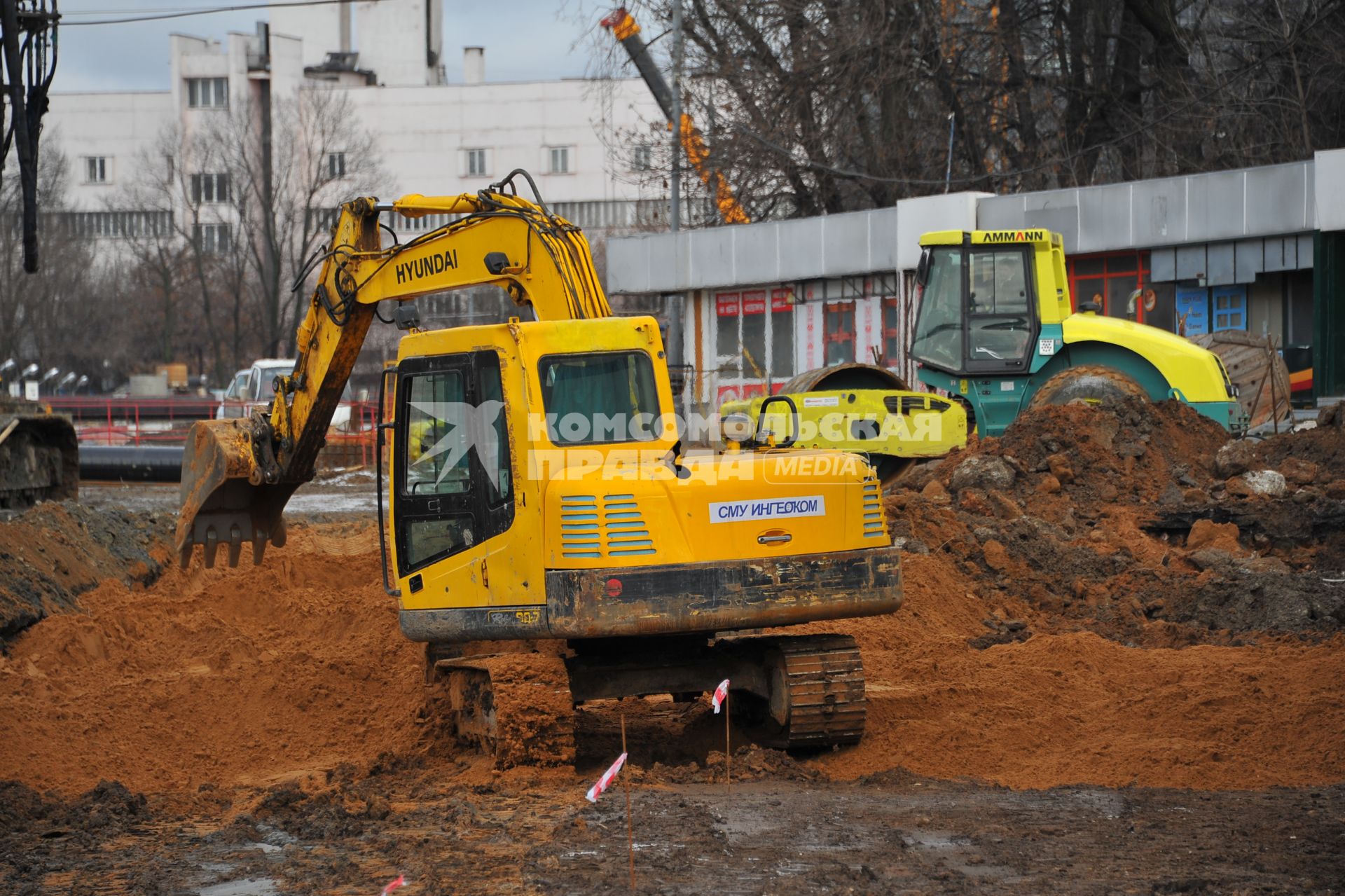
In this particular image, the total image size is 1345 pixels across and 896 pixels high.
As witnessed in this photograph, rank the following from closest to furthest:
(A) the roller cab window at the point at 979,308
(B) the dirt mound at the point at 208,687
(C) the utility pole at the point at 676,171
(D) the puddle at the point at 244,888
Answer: (D) the puddle at the point at 244,888 < (B) the dirt mound at the point at 208,687 < (A) the roller cab window at the point at 979,308 < (C) the utility pole at the point at 676,171

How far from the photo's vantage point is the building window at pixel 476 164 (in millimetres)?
66750

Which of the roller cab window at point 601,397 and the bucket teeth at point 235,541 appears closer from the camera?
the roller cab window at point 601,397

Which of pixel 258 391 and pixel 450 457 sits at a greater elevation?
pixel 258 391

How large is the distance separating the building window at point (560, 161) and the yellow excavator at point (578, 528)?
59417 mm

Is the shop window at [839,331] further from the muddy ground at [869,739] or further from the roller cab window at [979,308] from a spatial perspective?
the muddy ground at [869,739]

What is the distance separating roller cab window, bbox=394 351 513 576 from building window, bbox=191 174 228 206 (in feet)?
182

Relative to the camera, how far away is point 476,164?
67.0 metres

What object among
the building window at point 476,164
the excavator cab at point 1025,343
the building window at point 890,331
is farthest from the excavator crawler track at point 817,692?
the building window at point 476,164

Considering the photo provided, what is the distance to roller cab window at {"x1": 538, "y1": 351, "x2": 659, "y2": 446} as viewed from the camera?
7602 mm

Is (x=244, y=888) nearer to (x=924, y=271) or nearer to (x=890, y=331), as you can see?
(x=924, y=271)

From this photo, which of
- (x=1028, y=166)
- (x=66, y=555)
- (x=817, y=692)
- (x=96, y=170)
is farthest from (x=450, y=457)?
(x=96, y=170)

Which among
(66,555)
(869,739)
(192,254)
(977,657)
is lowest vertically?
(869,739)

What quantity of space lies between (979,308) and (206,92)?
5917 cm

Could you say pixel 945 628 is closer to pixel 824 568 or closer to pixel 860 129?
pixel 824 568
